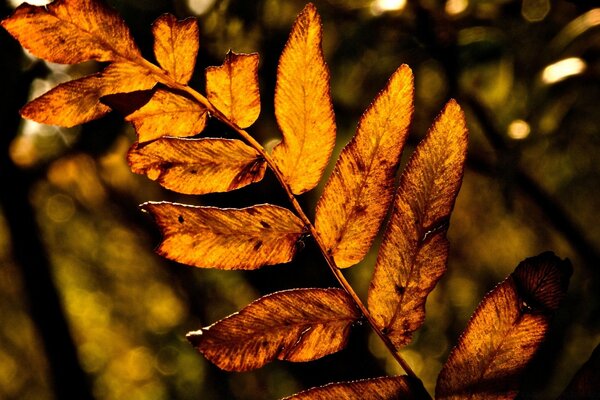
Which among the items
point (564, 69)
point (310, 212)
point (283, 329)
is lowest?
point (310, 212)

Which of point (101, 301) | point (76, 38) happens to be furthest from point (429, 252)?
point (101, 301)

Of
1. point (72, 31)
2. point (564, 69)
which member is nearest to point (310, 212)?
point (564, 69)

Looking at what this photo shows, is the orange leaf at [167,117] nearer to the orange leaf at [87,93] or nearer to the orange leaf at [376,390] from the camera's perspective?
the orange leaf at [87,93]

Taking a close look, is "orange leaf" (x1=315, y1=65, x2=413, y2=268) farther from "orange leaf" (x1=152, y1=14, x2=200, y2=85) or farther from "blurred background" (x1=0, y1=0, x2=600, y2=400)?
"blurred background" (x1=0, y1=0, x2=600, y2=400)

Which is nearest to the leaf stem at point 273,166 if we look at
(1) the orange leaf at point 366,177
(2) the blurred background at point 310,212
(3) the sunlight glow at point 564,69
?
(1) the orange leaf at point 366,177

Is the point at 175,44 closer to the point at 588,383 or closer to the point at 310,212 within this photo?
the point at 588,383

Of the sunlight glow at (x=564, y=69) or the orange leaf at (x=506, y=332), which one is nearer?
the orange leaf at (x=506, y=332)

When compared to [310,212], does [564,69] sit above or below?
above
